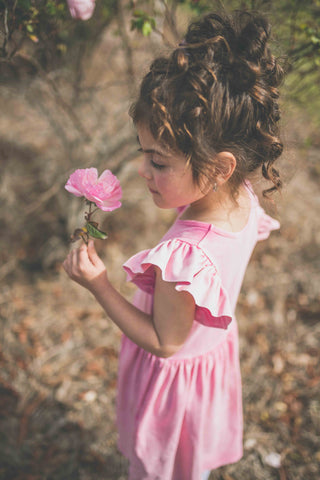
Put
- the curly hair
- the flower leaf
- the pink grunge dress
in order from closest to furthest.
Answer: the curly hair
the flower leaf
the pink grunge dress

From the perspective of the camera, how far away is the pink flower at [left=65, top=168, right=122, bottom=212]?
1078 mm

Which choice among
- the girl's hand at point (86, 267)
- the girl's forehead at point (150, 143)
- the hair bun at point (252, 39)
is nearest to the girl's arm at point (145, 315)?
the girl's hand at point (86, 267)

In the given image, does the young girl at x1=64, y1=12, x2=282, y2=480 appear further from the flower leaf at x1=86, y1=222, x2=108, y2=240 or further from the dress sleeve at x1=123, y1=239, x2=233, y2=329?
the flower leaf at x1=86, y1=222, x2=108, y2=240

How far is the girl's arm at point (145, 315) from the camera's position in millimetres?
1133

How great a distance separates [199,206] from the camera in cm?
126

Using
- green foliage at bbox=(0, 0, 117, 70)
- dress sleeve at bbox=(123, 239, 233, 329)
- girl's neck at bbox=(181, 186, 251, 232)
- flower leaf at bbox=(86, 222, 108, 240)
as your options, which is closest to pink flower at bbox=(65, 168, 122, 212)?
flower leaf at bbox=(86, 222, 108, 240)

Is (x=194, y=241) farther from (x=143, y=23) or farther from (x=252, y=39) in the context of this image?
(x=143, y=23)

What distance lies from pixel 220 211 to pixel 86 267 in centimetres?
47

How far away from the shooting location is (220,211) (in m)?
1.24

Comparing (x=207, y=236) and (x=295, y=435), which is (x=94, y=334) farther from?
(x=207, y=236)

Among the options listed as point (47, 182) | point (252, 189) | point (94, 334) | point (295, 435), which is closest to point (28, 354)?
point (94, 334)

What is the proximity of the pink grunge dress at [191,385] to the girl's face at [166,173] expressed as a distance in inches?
4.7

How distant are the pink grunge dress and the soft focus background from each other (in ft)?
1.01

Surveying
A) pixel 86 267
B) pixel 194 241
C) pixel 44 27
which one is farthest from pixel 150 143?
pixel 44 27
